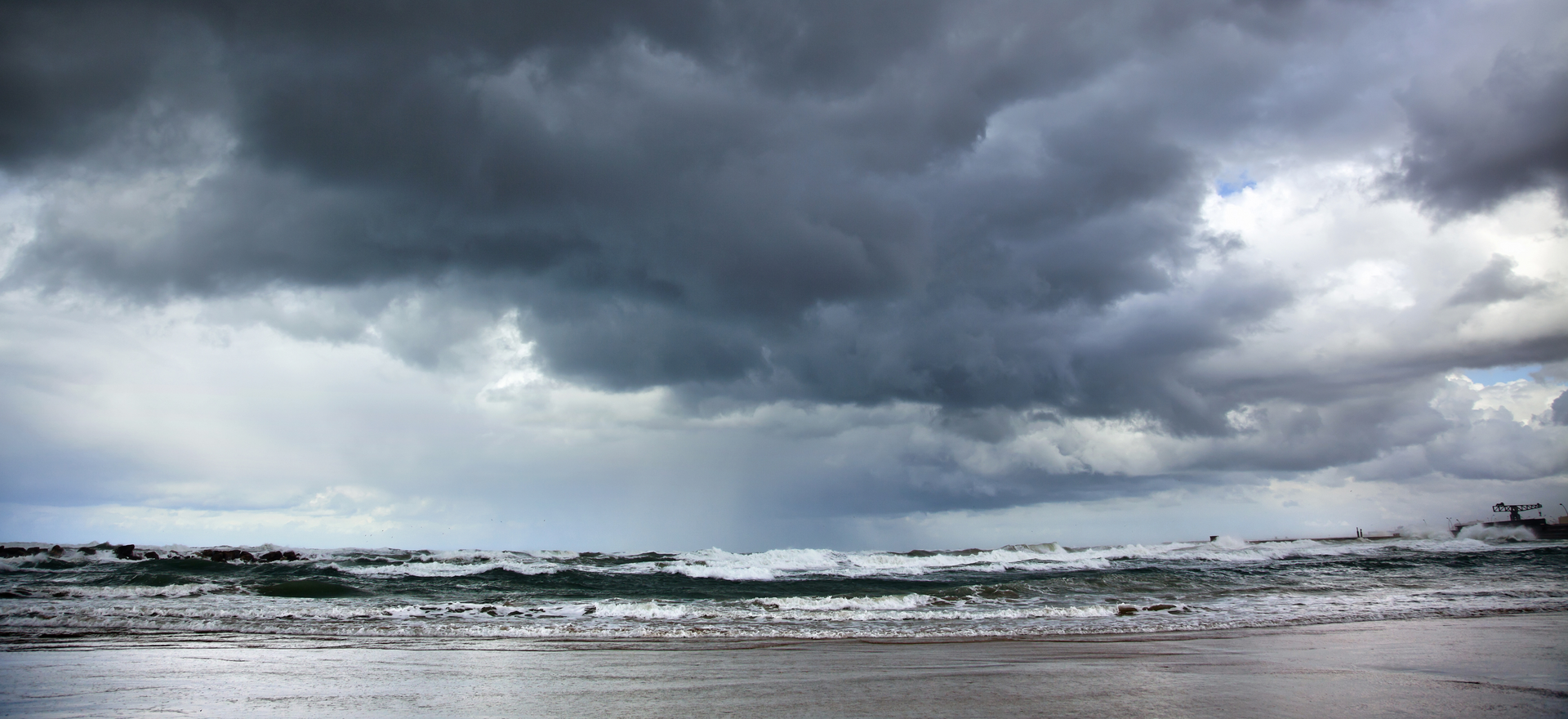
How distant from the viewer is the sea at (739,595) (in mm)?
13977

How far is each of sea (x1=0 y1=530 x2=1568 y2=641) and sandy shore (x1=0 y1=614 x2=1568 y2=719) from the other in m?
3.04

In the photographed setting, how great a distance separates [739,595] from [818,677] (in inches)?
726

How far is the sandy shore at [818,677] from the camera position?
17.1ft

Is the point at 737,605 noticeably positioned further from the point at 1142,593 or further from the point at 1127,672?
the point at 1127,672

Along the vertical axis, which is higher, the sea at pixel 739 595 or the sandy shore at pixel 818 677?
the sandy shore at pixel 818 677

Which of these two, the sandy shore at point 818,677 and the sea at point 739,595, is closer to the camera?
the sandy shore at point 818,677

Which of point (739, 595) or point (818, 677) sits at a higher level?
point (818, 677)

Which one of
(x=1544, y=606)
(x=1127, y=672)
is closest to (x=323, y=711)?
(x=1127, y=672)

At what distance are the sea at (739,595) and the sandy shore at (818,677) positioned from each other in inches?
120

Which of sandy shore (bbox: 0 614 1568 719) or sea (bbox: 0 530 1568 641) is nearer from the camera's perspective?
sandy shore (bbox: 0 614 1568 719)

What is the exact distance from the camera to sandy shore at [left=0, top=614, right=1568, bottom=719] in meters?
5.21

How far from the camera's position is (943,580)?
31.9 meters

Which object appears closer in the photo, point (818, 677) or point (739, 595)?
point (818, 677)

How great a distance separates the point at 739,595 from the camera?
24875mm
